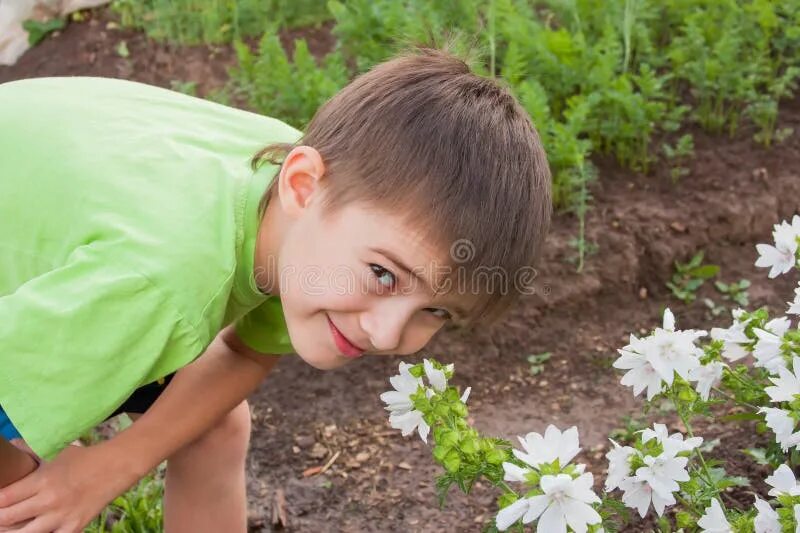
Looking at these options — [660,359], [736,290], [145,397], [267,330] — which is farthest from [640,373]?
[736,290]

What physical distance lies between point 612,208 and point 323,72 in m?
1.05

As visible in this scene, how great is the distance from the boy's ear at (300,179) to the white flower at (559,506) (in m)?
0.65

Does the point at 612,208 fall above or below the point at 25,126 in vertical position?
below

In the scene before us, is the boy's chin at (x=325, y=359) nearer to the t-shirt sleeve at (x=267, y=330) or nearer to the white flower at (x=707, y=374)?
the t-shirt sleeve at (x=267, y=330)

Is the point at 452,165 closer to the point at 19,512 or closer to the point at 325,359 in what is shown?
the point at 325,359

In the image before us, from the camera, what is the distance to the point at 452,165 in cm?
176

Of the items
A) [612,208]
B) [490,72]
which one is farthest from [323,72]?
[612,208]

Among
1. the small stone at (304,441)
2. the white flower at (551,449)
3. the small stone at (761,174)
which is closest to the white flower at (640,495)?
the white flower at (551,449)

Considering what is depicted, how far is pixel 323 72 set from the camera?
11.6 ft

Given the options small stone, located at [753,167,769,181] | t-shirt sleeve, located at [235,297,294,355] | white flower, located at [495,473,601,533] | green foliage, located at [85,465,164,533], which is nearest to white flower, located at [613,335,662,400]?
white flower, located at [495,473,601,533]

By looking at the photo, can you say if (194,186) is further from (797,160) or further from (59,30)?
(59,30)

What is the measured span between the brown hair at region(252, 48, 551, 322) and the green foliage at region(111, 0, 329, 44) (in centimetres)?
256

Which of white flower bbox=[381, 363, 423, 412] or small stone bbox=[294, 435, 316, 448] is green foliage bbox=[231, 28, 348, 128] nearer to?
small stone bbox=[294, 435, 316, 448]

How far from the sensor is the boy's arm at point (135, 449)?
186 cm
